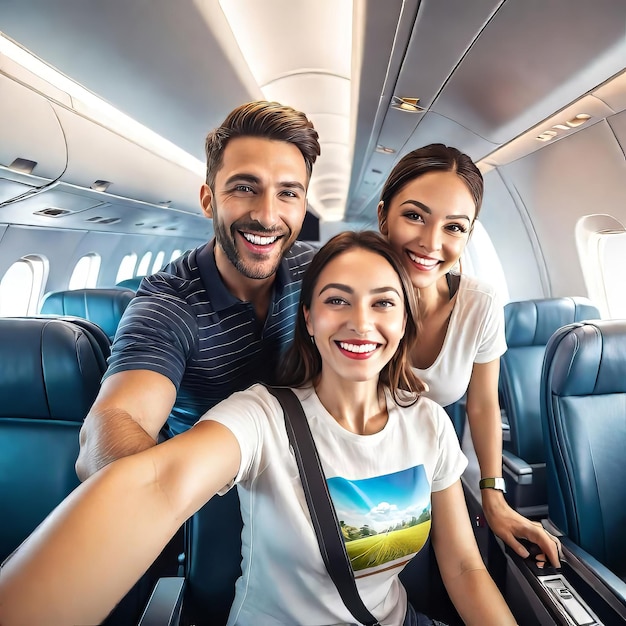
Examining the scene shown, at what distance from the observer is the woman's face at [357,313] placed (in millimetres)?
1388

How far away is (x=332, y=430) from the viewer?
1388 mm

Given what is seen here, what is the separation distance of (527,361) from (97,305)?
3331 millimetres

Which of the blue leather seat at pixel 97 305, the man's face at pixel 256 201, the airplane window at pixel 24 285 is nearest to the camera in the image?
the man's face at pixel 256 201

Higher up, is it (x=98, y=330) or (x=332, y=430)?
(x=98, y=330)

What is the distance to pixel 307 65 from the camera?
15.1 ft

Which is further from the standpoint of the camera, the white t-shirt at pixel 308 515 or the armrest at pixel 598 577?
the armrest at pixel 598 577

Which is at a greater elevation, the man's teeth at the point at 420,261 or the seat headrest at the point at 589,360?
the man's teeth at the point at 420,261

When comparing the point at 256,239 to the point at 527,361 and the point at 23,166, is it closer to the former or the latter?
the point at 527,361

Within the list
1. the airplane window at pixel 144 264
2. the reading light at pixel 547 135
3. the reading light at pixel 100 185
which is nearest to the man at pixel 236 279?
the reading light at pixel 547 135

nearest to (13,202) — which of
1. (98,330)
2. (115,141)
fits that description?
(115,141)

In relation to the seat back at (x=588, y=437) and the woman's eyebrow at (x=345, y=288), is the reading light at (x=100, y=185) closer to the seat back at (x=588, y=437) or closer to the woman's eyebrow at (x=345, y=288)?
the woman's eyebrow at (x=345, y=288)

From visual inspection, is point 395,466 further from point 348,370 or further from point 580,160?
point 580,160

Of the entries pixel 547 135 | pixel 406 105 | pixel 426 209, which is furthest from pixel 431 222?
pixel 547 135

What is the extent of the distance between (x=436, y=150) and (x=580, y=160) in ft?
8.52
